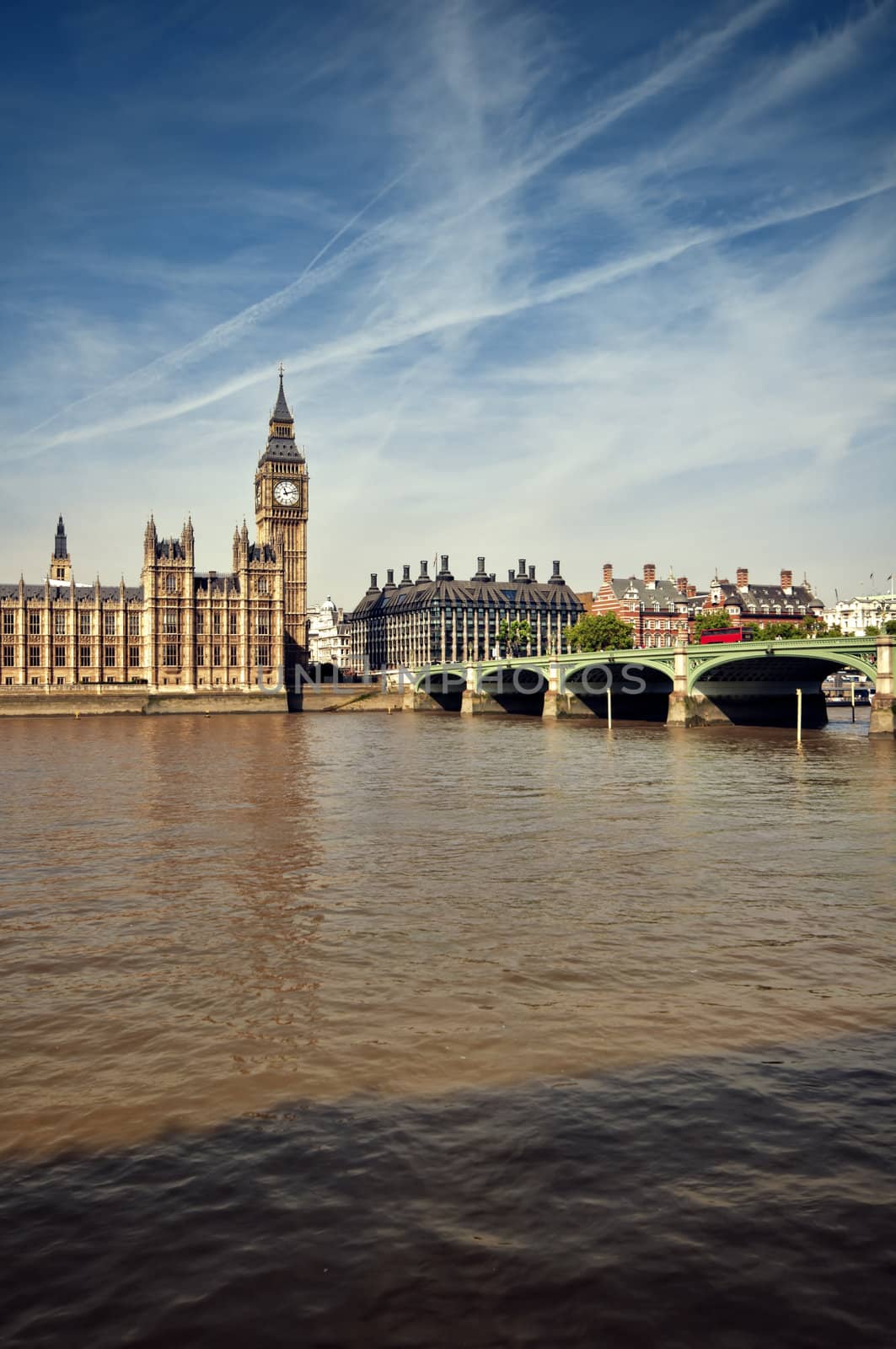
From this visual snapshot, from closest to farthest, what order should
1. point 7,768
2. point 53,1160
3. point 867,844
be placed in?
point 53,1160
point 867,844
point 7,768

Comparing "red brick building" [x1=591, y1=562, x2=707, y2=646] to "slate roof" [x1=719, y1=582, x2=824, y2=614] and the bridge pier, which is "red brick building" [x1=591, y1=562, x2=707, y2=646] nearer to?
"slate roof" [x1=719, y1=582, x2=824, y2=614]

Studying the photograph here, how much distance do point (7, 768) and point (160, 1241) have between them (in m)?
43.7

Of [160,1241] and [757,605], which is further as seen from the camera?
[757,605]

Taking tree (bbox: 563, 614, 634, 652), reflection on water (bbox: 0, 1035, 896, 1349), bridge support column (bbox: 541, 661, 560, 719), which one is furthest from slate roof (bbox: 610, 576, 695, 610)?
reflection on water (bbox: 0, 1035, 896, 1349)

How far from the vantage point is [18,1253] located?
7516mm

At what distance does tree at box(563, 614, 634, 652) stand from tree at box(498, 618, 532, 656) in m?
24.4

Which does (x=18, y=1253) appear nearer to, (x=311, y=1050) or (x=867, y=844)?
(x=311, y=1050)

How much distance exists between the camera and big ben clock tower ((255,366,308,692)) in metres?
154

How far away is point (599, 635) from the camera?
142 meters

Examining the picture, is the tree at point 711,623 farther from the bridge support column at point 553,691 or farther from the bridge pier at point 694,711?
the bridge pier at point 694,711

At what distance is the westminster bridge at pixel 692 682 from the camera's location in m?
72.6

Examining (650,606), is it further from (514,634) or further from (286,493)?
(286,493)

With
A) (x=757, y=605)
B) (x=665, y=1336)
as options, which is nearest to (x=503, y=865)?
(x=665, y=1336)

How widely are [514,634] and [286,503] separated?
4806 cm
